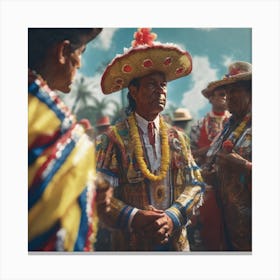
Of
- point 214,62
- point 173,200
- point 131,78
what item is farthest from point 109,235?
point 214,62

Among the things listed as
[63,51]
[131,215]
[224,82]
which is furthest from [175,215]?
[63,51]

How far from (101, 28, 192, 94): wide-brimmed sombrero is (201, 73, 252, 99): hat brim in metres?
0.34

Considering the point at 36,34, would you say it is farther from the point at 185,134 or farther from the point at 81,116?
the point at 185,134

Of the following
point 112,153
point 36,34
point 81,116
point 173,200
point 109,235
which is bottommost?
point 109,235

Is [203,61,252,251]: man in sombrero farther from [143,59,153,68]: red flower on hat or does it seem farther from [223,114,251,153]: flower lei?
[143,59,153,68]: red flower on hat

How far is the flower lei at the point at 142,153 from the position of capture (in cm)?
553

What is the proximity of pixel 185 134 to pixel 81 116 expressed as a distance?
42.5 inches

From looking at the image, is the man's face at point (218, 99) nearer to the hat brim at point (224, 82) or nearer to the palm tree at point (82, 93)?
the hat brim at point (224, 82)

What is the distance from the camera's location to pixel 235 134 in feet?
18.8

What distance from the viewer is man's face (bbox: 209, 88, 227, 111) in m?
5.69

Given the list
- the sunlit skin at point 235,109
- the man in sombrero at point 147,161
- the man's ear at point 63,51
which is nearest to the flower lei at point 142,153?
the man in sombrero at point 147,161

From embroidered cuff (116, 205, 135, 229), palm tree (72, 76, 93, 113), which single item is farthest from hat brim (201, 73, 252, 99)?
embroidered cuff (116, 205, 135, 229)

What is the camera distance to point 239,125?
18.8 ft

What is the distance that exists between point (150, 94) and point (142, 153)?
603 mm
